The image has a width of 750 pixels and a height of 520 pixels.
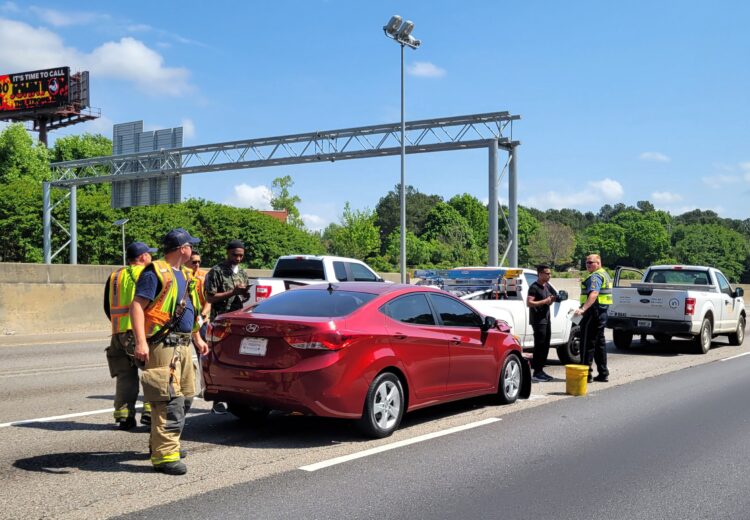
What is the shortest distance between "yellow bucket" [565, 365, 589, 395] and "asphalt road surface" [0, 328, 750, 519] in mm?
221

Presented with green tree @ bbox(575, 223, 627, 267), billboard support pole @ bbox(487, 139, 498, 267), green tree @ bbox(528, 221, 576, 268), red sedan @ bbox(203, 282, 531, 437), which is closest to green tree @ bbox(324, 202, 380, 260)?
green tree @ bbox(528, 221, 576, 268)

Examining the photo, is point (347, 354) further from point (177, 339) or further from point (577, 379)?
point (577, 379)

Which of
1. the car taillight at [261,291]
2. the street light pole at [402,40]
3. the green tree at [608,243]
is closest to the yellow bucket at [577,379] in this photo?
the car taillight at [261,291]

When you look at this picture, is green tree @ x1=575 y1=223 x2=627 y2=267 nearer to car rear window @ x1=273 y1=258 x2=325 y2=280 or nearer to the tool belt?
car rear window @ x1=273 y1=258 x2=325 y2=280

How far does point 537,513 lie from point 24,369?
30.9ft

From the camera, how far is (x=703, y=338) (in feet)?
51.3

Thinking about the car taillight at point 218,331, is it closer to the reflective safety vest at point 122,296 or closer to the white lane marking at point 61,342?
the reflective safety vest at point 122,296

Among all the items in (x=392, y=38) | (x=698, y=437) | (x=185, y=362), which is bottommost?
(x=698, y=437)

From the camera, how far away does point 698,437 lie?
7.30 meters

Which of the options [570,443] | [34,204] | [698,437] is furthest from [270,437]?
[34,204]

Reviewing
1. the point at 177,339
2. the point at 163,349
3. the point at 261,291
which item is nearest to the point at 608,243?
the point at 261,291

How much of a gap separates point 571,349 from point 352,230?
67.6 metres

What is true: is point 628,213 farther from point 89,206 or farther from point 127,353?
point 127,353

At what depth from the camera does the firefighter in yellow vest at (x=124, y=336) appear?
255 inches
